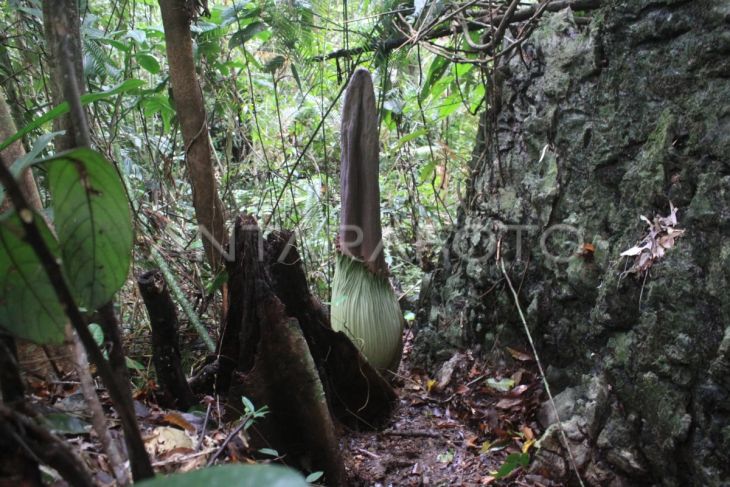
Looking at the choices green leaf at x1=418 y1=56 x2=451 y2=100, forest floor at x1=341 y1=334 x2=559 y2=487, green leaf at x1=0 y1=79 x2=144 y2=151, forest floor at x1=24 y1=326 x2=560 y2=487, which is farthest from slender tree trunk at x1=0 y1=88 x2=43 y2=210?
green leaf at x1=418 y1=56 x2=451 y2=100

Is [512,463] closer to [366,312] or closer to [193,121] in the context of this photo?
[366,312]

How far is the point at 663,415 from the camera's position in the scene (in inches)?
57.9

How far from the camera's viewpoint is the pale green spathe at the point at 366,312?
2.27m

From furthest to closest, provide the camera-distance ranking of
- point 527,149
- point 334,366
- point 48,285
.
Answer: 1. point 527,149
2. point 334,366
3. point 48,285

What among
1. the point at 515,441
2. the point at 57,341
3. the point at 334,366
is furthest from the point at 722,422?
the point at 57,341

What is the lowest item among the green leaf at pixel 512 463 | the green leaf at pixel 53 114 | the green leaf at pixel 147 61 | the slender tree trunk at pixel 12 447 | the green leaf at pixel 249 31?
the green leaf at pixel 512 463

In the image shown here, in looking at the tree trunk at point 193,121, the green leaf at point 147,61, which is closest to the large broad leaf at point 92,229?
the tree trunk at point 193,121

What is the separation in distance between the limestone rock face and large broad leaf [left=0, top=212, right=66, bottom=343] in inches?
56.0

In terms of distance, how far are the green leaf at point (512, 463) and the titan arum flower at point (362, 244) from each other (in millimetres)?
748

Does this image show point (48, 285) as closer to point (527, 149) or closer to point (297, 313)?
point (297, 313)

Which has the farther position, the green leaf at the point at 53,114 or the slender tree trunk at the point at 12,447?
the green leaf at the point at 53,114

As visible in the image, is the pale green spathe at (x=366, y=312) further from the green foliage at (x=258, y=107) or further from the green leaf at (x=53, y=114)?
the green leaf at (x=53, y=114)

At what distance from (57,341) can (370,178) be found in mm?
1667

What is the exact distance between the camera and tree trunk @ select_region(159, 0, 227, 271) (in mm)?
2006
